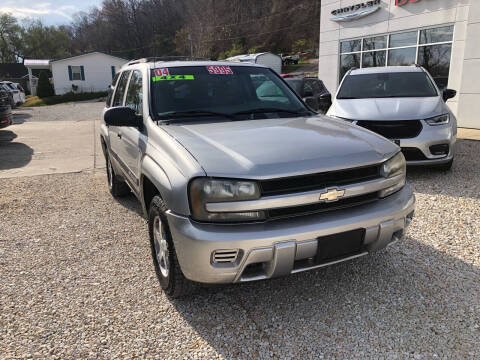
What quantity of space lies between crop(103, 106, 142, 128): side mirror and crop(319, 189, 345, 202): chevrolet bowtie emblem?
1.73m

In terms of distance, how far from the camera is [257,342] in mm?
2400

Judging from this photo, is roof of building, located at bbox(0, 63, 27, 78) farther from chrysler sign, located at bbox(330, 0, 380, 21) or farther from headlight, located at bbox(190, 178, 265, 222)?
headlight, located at bbox(190, 178, 265, 222)

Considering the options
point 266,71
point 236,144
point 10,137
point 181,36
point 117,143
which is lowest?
point 10,137

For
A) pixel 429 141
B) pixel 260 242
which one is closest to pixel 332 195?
pixel 260 242

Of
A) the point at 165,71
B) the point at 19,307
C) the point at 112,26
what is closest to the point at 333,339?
the point at 19,307

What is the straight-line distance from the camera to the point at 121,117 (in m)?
3.19

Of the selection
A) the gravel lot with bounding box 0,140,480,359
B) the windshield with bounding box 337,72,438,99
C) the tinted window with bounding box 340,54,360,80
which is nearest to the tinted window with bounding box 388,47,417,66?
the tinted window with bounding box 340,54,360,80

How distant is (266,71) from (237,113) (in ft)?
3.33

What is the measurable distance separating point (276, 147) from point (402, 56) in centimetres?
1342

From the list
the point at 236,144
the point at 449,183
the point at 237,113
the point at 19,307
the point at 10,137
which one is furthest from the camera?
the point at 10,137

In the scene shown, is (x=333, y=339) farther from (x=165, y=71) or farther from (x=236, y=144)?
(x=165, y=71)

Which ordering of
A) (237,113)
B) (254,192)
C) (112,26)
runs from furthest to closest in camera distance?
(112,26), (237,113), (254,192)

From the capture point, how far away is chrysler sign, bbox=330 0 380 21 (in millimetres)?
14472

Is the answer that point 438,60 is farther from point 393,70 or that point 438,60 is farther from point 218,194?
point 218,194
